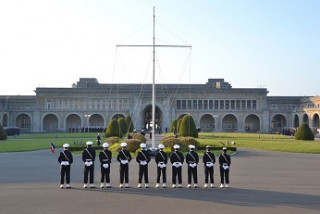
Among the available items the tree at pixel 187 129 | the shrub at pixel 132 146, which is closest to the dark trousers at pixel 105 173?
the shrub at pixel 132 146

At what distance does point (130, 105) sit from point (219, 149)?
52130 millimetres

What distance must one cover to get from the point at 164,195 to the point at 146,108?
70.5 m

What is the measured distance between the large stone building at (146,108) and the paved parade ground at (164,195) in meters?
62.3

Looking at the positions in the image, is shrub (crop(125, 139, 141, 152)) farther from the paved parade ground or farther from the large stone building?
the large stone building

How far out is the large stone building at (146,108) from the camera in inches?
3150

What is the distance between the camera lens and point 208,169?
45.5 feet

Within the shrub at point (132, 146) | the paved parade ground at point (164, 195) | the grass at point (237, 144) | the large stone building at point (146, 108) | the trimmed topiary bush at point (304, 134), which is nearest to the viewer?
the paved parade ground at point (164, 195)

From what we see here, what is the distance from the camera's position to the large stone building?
262 ft

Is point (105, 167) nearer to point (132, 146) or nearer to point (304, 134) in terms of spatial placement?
point (132, 146)

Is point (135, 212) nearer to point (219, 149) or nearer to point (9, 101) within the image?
point (219, 149)

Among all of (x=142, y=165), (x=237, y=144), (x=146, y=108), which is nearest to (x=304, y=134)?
(x=237, y=144)

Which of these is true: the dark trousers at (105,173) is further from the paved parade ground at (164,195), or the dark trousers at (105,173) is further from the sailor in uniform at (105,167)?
the paved parade ground at (164,195)

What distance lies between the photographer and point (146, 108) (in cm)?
8250

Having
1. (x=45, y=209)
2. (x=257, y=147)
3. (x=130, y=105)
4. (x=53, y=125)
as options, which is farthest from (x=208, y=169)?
(x=53, y=125)
